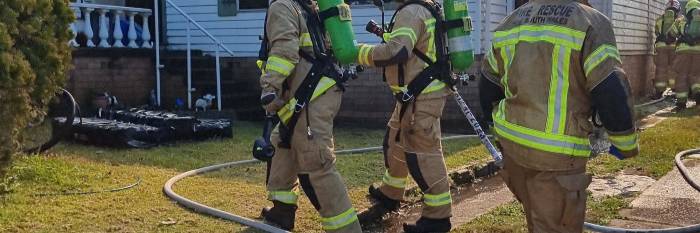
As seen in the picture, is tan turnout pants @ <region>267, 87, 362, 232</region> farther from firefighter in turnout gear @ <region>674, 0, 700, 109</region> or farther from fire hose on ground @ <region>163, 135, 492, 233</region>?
firefighter in turnout gear @ <region>674, 0, 700, 109</region>

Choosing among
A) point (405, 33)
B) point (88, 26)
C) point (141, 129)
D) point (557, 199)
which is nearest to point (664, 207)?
point (405, 33)

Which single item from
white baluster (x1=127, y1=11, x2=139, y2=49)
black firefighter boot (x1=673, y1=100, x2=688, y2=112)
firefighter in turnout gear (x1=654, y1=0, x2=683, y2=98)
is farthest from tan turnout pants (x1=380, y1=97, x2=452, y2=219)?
firefighter in turnout gear (x1=654, y1=0, x2=683, y2=98)

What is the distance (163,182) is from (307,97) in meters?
2.38

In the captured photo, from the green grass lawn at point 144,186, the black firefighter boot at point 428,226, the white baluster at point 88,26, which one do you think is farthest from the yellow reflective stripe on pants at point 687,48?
the white baluster at point 88,26

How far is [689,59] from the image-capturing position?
14.2 m

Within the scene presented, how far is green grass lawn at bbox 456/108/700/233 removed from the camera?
5293 millimetres

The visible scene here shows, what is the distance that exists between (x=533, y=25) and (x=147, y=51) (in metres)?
9.69

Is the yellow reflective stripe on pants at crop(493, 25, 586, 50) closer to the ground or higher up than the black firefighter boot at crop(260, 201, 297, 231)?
higher up

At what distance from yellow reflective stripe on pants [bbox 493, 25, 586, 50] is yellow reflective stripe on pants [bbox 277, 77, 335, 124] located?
1.49m

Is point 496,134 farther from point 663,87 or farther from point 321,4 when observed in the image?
point 663,87

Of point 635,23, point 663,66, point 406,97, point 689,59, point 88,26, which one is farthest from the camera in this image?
point 635,23

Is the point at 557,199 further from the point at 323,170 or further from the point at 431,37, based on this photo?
the point at 431,37

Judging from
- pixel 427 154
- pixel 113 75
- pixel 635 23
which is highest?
pixel 635 23

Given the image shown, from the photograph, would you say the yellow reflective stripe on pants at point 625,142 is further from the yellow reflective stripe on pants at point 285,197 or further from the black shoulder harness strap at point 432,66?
the yellow reflective stripe on pants at point 285,197
